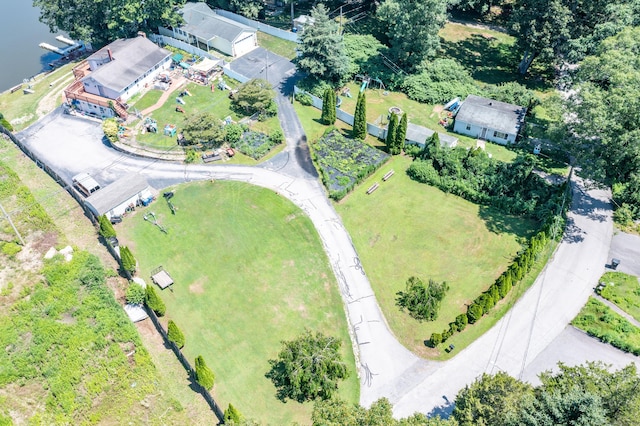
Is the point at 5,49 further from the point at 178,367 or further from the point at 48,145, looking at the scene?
the point at 178,367

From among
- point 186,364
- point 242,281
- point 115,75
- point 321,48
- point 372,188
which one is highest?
point 321,48

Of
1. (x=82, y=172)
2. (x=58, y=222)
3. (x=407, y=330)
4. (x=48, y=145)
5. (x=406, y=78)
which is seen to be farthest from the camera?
(x=406, y=78)

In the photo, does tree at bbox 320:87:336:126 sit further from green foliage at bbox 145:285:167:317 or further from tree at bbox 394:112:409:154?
green foliage at bbox 145:285:167:317

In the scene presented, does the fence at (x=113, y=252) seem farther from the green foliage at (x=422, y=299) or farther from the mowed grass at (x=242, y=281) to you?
the green foliage at (x=422, y=299)

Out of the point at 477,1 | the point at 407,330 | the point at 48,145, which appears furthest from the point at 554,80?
the point at 48,145

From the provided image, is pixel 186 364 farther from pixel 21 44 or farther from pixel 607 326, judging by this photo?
pixel 21 44

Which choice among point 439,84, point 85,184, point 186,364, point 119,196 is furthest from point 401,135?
point 85,184

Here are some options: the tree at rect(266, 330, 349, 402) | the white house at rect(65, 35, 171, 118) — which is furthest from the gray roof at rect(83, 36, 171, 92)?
the tree at rect(266, 330, 349, 402)
